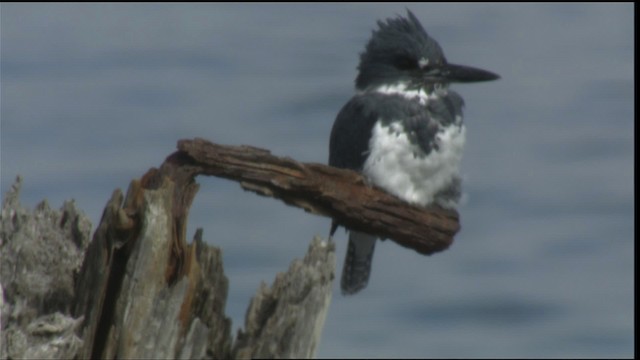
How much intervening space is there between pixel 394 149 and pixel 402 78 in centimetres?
46

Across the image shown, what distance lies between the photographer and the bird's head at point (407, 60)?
6.12m

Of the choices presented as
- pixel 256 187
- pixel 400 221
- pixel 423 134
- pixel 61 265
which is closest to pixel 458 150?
pixel 423 134

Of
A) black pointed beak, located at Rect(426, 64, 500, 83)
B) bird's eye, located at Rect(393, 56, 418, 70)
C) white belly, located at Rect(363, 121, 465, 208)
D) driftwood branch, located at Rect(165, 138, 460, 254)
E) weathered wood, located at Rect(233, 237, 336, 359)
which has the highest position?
bird's eye, located at Rect(393, 56, 418, 70)

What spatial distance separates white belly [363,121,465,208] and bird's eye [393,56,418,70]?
381mm

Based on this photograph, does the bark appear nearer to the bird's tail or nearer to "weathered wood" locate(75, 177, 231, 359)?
"weathered wood" locate(75, 177, 231, 359)

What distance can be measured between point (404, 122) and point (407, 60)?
1.34 feet

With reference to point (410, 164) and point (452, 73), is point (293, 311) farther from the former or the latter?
point (452, 73)

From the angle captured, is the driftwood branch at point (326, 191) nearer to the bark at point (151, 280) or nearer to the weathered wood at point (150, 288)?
the bark at point (151, 280)

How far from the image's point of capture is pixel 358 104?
6098 mm

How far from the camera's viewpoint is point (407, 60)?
6.23 meters

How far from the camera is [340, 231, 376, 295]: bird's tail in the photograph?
6.44 m

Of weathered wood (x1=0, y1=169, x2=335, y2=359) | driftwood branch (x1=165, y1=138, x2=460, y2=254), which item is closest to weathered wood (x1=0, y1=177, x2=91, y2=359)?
weathered wood (x1=0, y1=169, x2=335, y2=359)

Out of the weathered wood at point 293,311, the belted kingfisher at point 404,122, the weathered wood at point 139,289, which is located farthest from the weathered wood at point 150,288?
the belted kingfisher at point 404,122

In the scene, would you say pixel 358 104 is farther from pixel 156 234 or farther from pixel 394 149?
pixel 156 234
